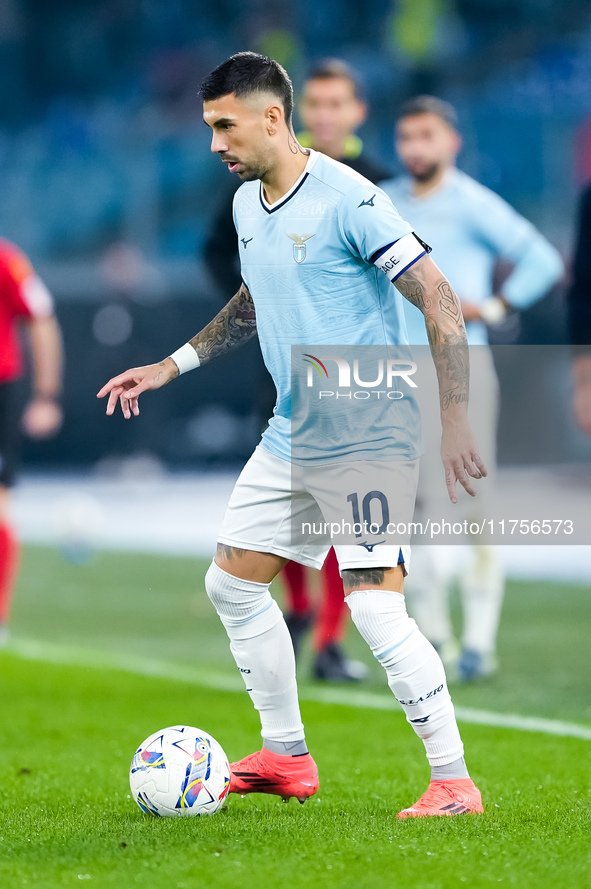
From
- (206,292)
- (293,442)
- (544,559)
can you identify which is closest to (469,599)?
(293,442)

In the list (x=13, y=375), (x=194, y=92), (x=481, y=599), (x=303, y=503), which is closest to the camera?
(x=303, y=503)

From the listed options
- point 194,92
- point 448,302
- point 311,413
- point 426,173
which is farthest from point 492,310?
point 194,92

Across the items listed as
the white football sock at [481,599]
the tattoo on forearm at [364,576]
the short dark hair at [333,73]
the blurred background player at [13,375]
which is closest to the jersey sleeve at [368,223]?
the tattoo on forearm at [364,576]

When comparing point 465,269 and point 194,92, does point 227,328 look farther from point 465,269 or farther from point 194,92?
point 194,92

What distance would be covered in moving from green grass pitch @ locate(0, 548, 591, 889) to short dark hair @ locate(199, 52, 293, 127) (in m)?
1.91

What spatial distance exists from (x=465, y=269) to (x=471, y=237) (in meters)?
0.15

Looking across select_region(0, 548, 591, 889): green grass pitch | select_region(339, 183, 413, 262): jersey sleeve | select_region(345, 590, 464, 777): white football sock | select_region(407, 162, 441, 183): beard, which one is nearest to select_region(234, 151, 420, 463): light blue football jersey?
select_region(339, 183, 413, 262): jersey sleeve

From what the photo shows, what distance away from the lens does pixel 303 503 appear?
138 inches

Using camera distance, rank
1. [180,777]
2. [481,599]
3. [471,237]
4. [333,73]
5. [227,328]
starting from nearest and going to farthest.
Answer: [180,777] < [227,328] < [333,73] < [481,599] < [471,237]

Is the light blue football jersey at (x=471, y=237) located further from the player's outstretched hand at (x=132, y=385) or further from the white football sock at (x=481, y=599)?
the player's outstretched hand at (x=132, y=385)

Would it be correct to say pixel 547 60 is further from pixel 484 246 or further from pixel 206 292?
pixel 484 246

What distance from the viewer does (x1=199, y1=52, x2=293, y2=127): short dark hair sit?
3.32 meters

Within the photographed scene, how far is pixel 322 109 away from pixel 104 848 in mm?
3476

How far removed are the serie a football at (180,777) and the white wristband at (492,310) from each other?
297 cm
